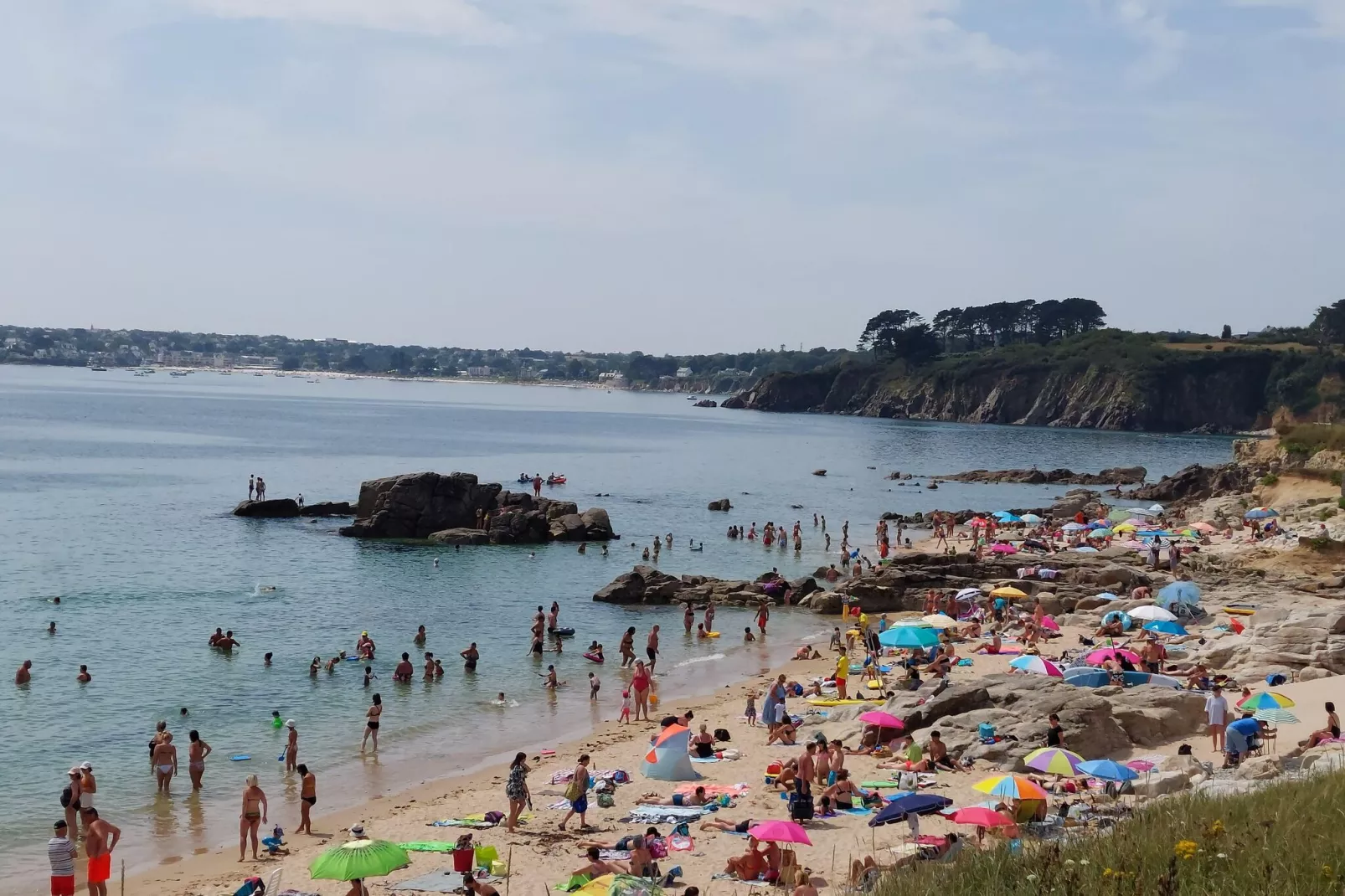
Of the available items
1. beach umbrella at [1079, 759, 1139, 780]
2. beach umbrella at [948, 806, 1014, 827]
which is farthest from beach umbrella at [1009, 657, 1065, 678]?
beach umbrella at [948, 806, 1014, 827]

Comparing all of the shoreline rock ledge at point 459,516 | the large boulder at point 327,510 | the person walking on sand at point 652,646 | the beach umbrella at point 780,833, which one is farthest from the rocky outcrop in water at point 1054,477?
the beach umbrella at point 780,833

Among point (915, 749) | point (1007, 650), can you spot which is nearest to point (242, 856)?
point (915, 749)

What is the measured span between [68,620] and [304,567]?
11.1 metres

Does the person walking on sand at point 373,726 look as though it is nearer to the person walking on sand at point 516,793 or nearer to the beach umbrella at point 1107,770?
the person walking on sand at point 516,793

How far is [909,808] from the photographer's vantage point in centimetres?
1465

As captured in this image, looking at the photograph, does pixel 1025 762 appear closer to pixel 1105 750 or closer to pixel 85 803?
pixel 1105 750

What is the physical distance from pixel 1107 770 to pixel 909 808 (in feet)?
9.68

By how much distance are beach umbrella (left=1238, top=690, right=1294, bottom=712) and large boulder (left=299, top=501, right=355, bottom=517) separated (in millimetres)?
46686

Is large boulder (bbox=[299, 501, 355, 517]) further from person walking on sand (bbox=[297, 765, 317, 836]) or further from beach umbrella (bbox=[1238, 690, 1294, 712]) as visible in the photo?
beach umbrella (bbox=[1238, 690, 1294, 712])

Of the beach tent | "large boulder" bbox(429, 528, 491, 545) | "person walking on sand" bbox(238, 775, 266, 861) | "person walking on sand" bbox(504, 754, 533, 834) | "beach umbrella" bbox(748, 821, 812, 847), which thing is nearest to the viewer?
"beach umbrella" bbox(748, 821, 812, 847)

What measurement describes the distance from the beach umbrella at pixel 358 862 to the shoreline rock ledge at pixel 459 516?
36.1m

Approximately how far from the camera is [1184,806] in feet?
34.2

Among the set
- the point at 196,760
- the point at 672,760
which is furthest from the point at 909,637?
the point at 196,760

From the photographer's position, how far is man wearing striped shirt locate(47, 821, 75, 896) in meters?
14.3
